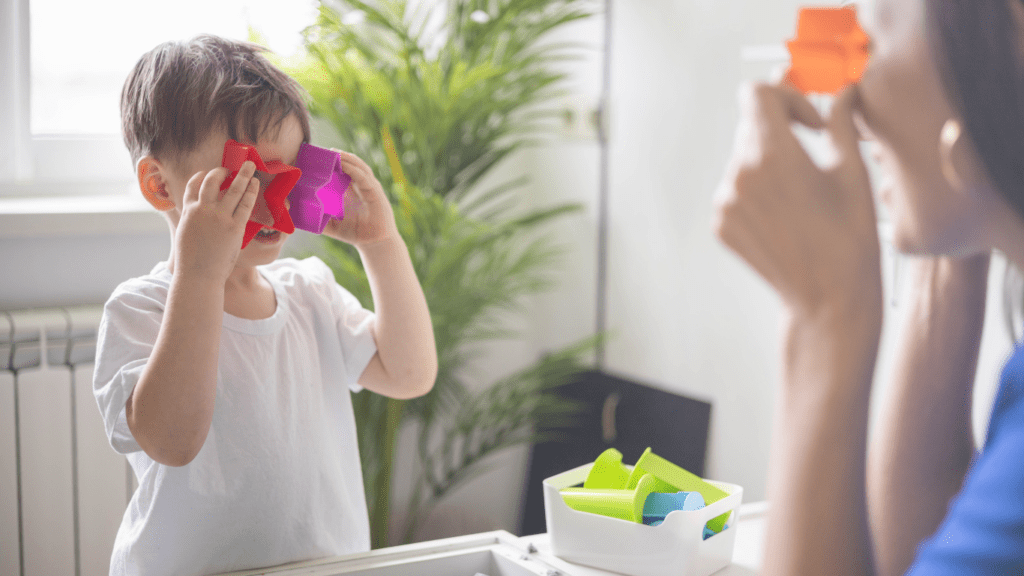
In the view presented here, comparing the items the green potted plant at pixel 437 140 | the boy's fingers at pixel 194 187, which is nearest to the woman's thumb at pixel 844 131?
the boy's fingers at pixel 194 187

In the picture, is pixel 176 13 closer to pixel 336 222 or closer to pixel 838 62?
pixel 336 222

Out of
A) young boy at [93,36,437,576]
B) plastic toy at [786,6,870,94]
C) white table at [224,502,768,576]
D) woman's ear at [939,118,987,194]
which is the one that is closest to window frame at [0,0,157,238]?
young boy at [93,36,437,576]

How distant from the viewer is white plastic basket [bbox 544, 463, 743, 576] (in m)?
0.87

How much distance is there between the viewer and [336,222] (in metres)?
1.13

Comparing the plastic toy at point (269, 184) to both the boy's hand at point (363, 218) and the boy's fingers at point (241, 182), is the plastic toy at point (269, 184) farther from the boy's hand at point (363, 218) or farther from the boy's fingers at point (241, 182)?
the boy's hand at point (363, 218)

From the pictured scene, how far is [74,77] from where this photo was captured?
2.12 meters

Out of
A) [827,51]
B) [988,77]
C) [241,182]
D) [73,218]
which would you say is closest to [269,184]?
[241,182]

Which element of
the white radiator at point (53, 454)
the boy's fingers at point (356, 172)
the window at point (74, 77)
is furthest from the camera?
the window at point (74, 77)

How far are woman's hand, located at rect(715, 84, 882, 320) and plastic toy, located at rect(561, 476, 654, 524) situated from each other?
42cm

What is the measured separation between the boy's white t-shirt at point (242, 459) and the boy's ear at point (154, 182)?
Answer: 93 mm

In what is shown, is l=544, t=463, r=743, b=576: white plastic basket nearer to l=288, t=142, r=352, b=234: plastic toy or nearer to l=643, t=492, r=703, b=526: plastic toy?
l=643, t=492, r=703, b=526: plastic toy

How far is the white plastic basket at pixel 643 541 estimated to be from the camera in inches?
34.3

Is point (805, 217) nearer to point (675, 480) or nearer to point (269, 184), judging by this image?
point (675, 480)

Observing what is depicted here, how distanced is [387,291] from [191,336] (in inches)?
12.4
